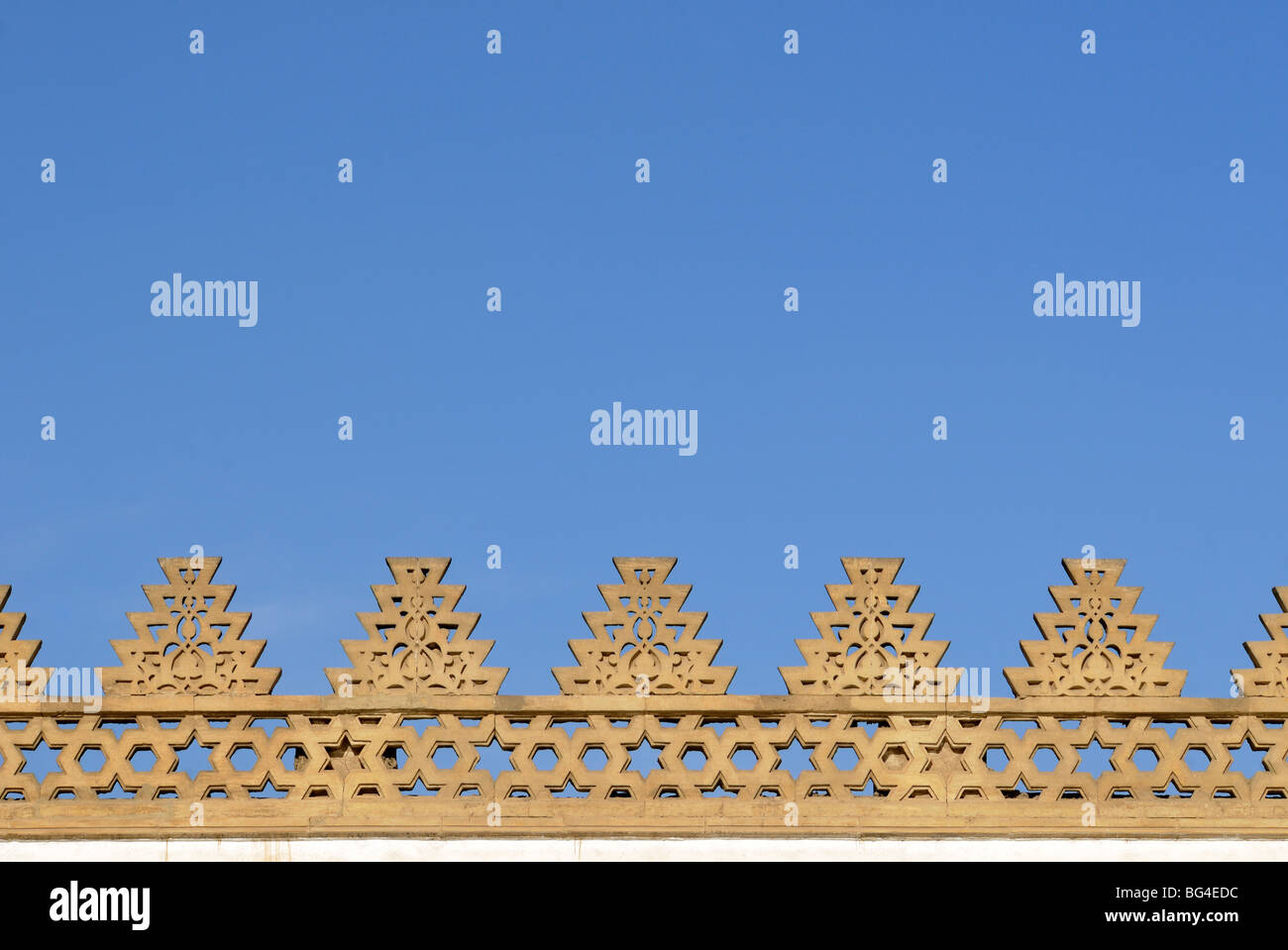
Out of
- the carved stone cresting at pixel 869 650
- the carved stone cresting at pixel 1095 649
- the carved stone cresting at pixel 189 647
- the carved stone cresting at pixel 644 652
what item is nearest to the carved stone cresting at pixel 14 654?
the carved stone cresting at pixel 189 647

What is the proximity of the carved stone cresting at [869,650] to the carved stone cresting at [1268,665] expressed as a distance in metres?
1.77

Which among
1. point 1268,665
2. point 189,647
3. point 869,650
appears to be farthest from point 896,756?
point 189,647

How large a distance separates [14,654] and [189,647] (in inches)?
42.2

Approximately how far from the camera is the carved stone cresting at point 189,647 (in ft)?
42.1

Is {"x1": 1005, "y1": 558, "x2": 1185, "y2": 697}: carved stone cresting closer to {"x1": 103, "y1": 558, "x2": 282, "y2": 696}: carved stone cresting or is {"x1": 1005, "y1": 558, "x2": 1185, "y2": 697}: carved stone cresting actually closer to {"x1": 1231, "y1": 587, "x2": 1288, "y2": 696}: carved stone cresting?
{"x1": 1231, "y1": 587, "x2": 1288, "y2": 696}: carved stone cresting

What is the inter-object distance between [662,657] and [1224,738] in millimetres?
3413

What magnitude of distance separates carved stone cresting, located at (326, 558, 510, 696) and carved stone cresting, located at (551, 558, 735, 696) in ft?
1.70
